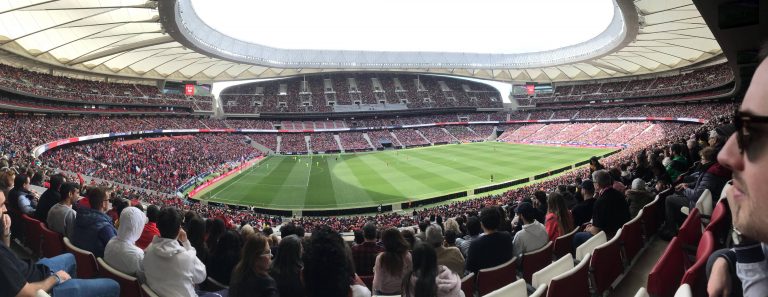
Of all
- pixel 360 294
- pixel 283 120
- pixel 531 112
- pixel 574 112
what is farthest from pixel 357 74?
pixel 360 294

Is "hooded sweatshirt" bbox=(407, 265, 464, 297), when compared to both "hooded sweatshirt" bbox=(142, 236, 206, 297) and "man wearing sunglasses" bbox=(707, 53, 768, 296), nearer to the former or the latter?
"hooded sweatshirt" bbox=(142, 236, 206, 297)

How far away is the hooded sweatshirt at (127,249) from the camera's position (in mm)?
4879

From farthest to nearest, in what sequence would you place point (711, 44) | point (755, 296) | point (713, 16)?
point (711, 44) < point (713, 16) < point (755, 296)

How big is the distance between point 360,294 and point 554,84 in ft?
303

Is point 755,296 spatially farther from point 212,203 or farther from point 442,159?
point 442,159

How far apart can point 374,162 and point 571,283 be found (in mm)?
47679

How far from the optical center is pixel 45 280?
3.56 metres

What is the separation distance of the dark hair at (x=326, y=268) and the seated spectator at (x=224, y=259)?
2.24 m

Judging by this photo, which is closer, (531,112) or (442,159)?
(442,159)

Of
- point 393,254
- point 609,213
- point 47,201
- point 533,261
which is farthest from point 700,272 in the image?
point 47,201

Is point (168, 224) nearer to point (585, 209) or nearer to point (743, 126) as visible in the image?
point (743, 126)

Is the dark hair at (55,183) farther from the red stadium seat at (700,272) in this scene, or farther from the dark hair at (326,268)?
the red stadium seat at (700,272)

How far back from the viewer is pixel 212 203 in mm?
29578

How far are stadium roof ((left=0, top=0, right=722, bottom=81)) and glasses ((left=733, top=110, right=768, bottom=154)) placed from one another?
1261 inches
